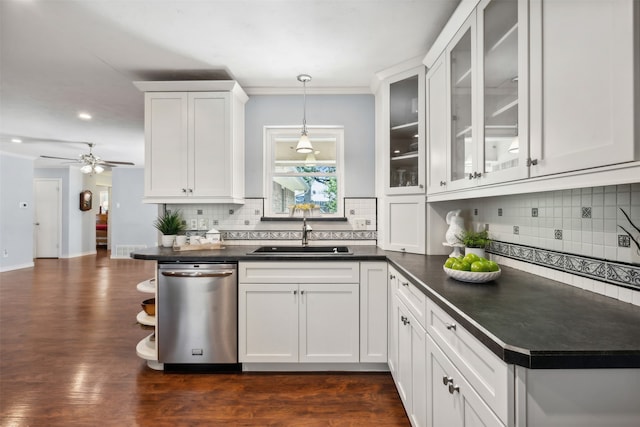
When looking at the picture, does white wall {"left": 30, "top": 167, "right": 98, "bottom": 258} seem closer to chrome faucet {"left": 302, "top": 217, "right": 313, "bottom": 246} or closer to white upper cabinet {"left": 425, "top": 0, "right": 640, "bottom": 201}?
chrome faucet {"left": 302, "top": 217, "right": 313, "bottom": 246}

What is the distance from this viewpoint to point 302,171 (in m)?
3.40

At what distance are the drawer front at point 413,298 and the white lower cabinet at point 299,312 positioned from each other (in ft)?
1.68

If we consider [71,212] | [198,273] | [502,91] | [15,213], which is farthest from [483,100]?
[71,212]

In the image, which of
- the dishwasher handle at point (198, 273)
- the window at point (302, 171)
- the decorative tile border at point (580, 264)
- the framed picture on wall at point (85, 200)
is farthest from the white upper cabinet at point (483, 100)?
the framed picture on wall at point (85, 200)

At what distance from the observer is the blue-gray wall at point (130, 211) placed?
28.0 ft

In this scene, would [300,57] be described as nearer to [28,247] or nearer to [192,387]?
[192,387]

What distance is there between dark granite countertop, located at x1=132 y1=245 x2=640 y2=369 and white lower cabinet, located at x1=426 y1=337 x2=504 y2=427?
0.71ft

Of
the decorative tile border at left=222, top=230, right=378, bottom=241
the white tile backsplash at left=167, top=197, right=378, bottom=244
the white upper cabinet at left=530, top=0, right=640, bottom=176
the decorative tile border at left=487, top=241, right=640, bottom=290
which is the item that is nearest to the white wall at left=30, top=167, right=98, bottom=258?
the white tile backsplash at left=167, top=197, right=378, bottom=244

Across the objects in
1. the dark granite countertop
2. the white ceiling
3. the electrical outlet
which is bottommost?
the dark granite countertop

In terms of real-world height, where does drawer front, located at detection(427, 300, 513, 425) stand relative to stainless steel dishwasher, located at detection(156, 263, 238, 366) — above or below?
above

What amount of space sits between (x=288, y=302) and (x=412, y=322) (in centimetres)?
105

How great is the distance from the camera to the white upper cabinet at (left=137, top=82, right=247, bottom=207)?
2.92m

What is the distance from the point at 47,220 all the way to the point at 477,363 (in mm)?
10457

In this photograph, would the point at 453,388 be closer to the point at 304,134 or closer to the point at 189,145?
the point at 304,134
